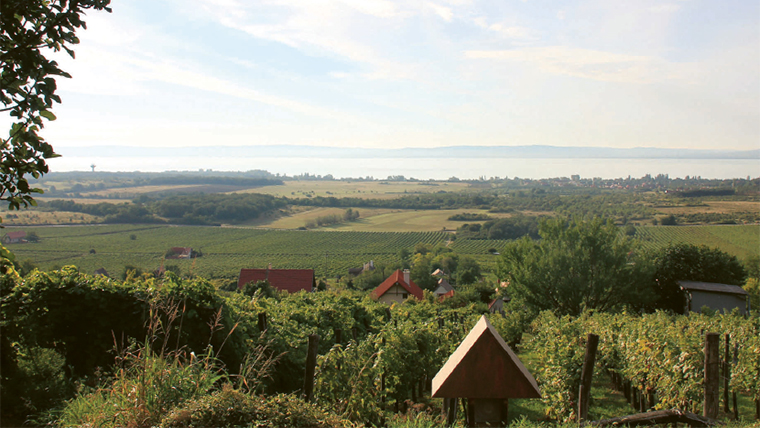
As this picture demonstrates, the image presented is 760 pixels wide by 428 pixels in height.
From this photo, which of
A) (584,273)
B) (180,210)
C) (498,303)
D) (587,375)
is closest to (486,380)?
(587,375)

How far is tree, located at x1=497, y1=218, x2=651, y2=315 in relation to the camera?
20047 millimetres

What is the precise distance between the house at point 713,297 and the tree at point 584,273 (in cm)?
480

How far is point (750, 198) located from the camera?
266 ft

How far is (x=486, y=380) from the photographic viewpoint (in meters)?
3.46

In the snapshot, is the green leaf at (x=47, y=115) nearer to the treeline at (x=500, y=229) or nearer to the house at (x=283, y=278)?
the house at (x=283, y=278)

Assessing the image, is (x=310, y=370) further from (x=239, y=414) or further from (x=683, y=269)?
(x=683, y=269)

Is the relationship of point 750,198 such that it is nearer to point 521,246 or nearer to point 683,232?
point 683,232

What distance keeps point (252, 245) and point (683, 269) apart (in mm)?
60048

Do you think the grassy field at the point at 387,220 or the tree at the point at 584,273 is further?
the grassy field at the point at 387,220

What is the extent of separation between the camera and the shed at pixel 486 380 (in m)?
3.44

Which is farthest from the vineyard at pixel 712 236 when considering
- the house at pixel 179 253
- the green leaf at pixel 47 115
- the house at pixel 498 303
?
the house at pixel 179 253

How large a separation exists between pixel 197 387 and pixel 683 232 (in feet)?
237

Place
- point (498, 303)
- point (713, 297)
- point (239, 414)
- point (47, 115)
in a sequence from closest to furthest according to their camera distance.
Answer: point (239, 414)
point (47, 115)
point (713, 297)
point (498, 303)

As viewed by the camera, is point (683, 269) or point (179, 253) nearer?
point (683, 269)
